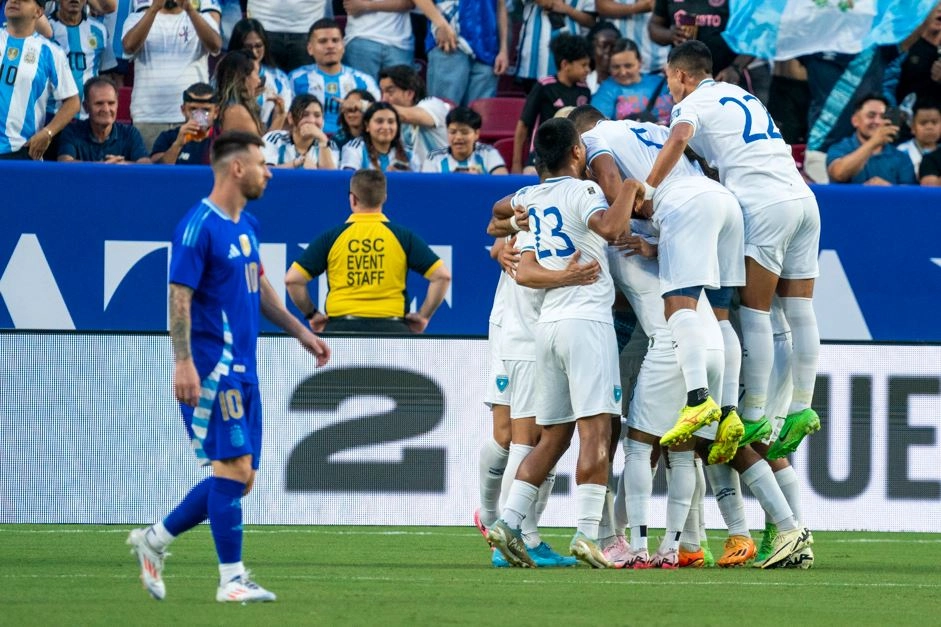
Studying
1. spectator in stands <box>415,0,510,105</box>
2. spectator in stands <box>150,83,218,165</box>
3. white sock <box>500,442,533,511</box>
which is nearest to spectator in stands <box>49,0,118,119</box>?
spectator in stands <box>150,83,218,165</box>

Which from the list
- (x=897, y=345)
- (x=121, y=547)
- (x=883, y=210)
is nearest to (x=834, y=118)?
(x=883, y=210)

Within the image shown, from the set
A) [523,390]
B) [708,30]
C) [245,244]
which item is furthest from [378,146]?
[245,244]

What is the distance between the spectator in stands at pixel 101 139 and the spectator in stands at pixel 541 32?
11.8ft

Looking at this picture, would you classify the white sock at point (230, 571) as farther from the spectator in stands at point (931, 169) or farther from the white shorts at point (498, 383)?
the spectator in stands at point (931, 169)

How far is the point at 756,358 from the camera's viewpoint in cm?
850

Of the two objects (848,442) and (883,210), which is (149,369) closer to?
(848,442)

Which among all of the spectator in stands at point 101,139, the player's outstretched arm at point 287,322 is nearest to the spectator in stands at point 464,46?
the spectator in stands at point 101,139

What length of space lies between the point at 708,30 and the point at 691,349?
682 cm

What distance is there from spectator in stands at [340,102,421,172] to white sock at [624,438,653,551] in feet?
17.2

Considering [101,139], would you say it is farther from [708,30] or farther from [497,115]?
[708,30]

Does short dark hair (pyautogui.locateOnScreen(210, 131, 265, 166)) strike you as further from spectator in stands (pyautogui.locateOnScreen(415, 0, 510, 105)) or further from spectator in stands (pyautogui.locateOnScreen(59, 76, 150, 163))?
spectator in stands (pyautogui.locateOnScreen(415, 0, 510, 105))

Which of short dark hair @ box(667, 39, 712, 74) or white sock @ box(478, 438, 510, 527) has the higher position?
short dark hair @ box(667, 39, 712, 74)

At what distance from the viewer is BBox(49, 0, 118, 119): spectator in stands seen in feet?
43.6

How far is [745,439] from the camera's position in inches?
329
